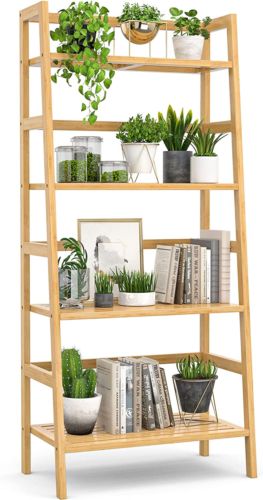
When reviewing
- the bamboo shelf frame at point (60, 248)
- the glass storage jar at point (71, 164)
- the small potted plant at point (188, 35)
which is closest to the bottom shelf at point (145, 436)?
the bamboo shelf frame at point (60, 248)

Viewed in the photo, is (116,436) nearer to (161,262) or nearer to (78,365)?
(78,365)

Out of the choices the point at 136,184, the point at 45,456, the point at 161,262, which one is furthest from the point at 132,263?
the point at 45,456

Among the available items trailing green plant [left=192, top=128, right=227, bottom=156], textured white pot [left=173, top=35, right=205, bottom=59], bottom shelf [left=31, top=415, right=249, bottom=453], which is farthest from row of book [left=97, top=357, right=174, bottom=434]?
textured white pot [left=173, top=35, right=205, bottom=59]

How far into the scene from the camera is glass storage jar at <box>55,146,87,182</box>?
558cm

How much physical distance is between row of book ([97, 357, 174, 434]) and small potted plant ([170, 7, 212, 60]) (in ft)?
4.83

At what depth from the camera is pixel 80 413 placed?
5590 mm

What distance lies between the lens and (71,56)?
5.46 meters

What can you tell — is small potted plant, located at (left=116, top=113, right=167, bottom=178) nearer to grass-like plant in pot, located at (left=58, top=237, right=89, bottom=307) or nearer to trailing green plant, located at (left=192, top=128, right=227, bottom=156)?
trailing green plant, located at (left=192, top=128, right=227, bottom=156)

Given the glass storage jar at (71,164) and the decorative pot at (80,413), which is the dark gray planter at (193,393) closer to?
the decorative pot at (80,413)

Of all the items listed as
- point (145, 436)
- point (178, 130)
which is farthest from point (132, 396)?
point (178, 130)

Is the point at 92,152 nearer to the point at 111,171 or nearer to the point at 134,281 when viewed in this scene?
the point at 111,171

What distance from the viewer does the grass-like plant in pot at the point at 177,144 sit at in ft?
19.2

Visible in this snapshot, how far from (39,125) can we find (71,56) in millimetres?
336

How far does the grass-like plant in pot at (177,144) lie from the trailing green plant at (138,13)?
454mm
